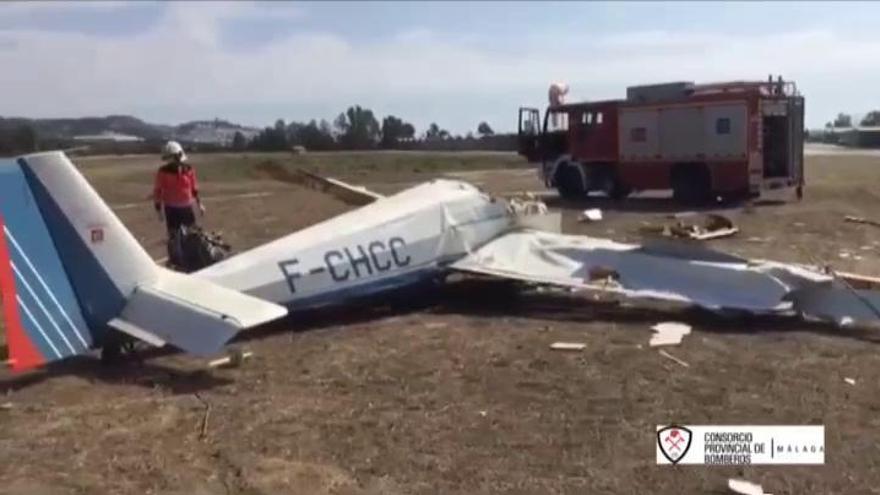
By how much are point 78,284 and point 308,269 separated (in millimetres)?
2474

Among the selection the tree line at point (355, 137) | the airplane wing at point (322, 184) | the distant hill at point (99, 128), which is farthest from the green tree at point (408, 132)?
the airplane wing at point (322, 184)

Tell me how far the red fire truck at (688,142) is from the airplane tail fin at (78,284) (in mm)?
17530

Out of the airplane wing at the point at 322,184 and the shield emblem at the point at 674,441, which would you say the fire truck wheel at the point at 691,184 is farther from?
the shield emblem at the point at 674,441

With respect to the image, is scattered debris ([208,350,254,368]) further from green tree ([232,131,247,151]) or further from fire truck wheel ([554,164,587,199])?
green tree ([232,131,247,151])

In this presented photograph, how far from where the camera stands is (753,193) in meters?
24.2

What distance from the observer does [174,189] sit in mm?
12891

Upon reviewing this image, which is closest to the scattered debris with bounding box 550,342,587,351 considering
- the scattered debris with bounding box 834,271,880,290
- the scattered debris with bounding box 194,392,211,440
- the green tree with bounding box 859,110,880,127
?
the scattered debris with bounding box 834,271,880,290

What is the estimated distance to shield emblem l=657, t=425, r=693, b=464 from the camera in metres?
6.66

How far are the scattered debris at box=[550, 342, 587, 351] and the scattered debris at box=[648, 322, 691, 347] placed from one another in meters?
0.62

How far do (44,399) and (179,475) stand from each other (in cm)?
217

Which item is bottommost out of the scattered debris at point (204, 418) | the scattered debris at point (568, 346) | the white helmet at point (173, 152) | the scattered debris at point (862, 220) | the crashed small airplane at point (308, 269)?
the scattered debris at point (862, 220)

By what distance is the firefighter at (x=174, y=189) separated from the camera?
507 inches

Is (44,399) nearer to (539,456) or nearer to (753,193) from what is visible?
(539,456)

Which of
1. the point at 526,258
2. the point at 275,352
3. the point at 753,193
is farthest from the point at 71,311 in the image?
the point at 753,193
